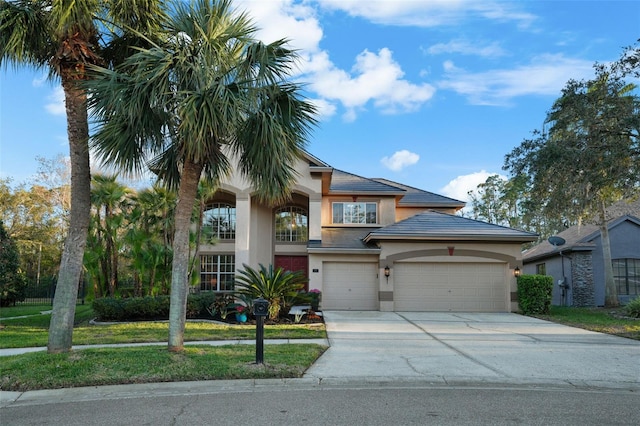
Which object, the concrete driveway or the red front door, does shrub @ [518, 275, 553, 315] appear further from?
the red front door

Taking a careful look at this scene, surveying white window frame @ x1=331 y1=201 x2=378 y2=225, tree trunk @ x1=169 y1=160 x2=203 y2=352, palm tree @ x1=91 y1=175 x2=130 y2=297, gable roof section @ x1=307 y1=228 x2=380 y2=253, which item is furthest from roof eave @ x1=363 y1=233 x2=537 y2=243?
tree trunk @ x1=169 y1=160 x2=203 y2=352

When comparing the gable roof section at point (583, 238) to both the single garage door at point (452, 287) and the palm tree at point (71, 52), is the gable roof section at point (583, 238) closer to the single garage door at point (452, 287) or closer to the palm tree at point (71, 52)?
the single garage door at point (452, 287)

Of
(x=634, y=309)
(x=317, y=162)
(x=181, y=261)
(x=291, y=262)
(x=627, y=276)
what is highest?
(x=317, y=162)

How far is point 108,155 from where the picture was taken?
8203mm

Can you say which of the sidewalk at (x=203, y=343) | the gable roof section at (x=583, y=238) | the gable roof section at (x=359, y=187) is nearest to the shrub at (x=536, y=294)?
the gable roof section at (x=583, y=238)

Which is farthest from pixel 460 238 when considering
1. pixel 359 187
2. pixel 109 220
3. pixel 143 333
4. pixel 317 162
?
pixel 109 220

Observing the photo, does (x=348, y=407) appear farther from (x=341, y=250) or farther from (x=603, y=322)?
(x=341, y=250)

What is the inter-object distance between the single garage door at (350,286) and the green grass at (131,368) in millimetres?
11388

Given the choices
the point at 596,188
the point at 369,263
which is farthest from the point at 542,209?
the point at 369,263

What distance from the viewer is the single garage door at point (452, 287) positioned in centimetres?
1930

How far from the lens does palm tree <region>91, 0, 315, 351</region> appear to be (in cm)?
776

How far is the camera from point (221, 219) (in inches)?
934

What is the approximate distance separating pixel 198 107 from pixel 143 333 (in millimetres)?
7499

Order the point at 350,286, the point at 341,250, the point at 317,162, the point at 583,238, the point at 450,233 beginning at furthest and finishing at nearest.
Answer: the point at 583,238 < the point at 317,162 < the point at 350,286 < the point at 341,250 < the point at 450,233
